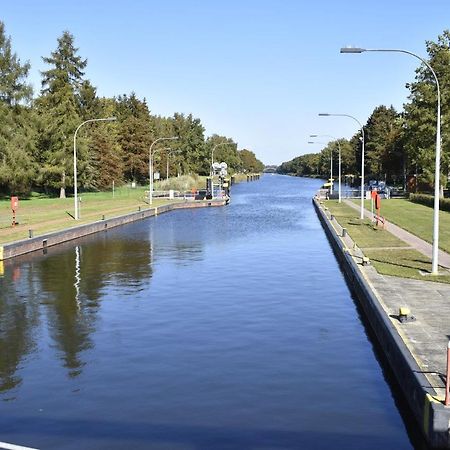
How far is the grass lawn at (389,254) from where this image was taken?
78.5 feet

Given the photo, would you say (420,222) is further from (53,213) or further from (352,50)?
(53,213)

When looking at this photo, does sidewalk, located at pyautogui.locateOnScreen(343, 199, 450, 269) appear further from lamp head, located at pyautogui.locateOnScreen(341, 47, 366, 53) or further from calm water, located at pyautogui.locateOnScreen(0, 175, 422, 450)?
lamp head, located at pyautogui.locateOnScreen(341, 47, 366, 53)

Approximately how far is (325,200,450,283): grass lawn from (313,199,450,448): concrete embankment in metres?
1.40

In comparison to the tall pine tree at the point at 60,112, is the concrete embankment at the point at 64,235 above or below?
below

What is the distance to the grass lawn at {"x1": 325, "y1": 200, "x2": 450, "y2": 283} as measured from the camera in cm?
2392

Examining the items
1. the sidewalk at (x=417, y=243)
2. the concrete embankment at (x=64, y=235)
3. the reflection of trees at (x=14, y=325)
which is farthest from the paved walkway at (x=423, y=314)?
the concrete embankment at (x=64, y=235)

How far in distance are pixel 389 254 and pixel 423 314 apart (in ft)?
40.3

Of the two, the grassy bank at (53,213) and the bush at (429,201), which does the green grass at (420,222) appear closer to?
the bush at (429,201)

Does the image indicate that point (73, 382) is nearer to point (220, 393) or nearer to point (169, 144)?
point (220, 393)

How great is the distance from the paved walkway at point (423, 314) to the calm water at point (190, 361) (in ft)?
3.46

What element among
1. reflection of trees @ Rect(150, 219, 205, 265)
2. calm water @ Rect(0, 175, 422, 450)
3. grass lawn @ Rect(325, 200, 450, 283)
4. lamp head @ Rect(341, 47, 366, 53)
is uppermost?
lamp head @ Rect(341, 47, 366, 53)

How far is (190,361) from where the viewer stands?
15.2 m

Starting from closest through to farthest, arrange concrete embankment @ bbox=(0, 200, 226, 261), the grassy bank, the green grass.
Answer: concrete embankment @ bbox=(0, 200, 226, 261), the green grass, the grassy bank

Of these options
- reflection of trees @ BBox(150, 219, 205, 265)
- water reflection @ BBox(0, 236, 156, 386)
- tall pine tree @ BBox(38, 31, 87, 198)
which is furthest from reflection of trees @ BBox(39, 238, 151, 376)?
tall pine tree @ BBox(38, 31, 87, 198)
